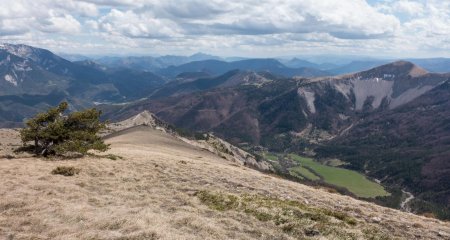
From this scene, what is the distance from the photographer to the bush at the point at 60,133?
5800 cm

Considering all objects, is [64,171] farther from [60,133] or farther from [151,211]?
[151,211]

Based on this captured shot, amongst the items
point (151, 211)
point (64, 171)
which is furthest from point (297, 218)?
point (64, 171)

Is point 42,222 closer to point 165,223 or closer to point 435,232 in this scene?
point 165,223

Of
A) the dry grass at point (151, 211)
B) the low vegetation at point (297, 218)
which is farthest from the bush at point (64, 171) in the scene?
Answer: the low vegetation at point (297, 218)

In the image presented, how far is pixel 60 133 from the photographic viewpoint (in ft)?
192

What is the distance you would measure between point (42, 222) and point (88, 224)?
3507 mm

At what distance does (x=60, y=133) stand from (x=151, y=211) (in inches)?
1246

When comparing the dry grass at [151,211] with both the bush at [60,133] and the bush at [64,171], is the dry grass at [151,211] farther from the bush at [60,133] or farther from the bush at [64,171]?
the bush at [60,133]

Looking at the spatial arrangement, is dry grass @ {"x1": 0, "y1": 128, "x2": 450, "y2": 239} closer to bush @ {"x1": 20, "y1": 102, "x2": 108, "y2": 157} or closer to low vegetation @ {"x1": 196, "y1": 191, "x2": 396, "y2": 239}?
low vegetation @ {"x1": 196, "y1": 191, "x2": 396, "y2": 239}

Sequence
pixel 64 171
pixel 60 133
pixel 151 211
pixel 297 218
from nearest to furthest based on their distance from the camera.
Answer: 1. pixel 297 218
2. pixel 151 211
3. pixel 64 171
4. pixel 60 133

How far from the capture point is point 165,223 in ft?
96.5

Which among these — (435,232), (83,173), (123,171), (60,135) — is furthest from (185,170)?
(435,232)

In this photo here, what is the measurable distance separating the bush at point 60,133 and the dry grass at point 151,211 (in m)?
7.68

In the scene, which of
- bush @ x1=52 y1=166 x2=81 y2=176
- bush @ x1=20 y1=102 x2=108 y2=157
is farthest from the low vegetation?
bush @ x1=20 y1=102 x2=108 y2=157
